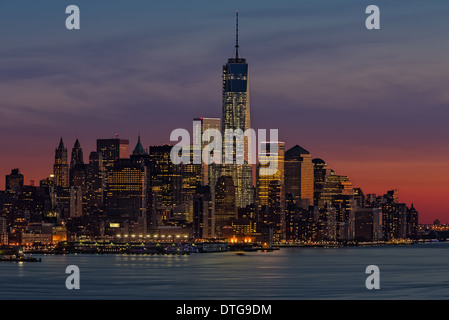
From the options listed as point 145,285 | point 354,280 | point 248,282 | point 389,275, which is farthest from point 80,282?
point 389,275

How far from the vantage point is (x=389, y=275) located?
141625mm

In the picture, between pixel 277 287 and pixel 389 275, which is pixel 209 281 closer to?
pixel 277 287

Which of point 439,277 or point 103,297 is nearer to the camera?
point 103,297

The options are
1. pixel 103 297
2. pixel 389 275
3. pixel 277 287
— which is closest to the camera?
pixel 103 297

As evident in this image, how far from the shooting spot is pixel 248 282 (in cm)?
11838

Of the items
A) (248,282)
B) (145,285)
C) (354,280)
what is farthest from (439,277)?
(145,285)
